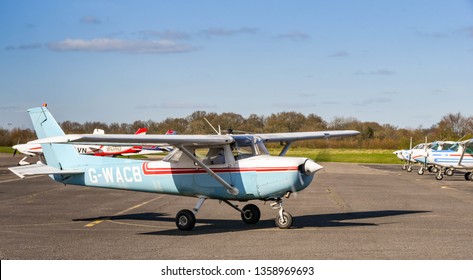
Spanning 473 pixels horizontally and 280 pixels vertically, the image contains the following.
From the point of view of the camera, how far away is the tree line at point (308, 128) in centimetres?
3356

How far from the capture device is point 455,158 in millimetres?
38844

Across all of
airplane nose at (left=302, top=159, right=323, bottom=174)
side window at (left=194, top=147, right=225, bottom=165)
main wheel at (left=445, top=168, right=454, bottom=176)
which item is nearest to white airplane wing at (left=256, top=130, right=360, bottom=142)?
side window at (left=194, top=147, right=225, bottom=165)

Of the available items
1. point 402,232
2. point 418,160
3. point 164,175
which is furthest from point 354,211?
point 418,160

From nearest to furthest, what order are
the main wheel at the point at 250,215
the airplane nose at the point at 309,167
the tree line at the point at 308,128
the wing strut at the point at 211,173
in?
the airplane nose at the point at 309,167, the wing strut at the point at 211,173, the main wheel at the point at 250,215, the tree line at the point at 308,128

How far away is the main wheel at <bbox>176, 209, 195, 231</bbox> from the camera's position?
14781 millimetres

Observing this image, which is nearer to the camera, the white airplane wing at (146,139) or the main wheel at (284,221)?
the white airplane wing at (146,139)

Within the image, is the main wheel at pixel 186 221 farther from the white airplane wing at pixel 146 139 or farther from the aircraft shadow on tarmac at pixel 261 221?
the white airplane wing at pixel 146 139

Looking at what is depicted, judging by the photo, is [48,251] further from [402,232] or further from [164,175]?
[402,232]

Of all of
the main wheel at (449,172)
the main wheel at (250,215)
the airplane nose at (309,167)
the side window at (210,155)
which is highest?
the side window at (210,155)

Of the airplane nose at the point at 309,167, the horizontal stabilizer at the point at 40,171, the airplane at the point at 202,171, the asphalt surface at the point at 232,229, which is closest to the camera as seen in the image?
the asphalt surface at the point at 232,229

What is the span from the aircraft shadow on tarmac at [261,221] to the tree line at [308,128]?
7.72m

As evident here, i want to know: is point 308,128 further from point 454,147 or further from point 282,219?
point 282,219

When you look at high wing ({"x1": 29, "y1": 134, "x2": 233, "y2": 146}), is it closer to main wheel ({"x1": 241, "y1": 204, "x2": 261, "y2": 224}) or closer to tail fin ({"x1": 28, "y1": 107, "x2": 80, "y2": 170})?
main wheel ({"x1": 241, "y1": 204, "x2": 261, "y2": 224})

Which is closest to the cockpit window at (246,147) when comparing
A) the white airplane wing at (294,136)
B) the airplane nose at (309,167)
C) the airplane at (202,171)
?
the airplane at (202,171)
